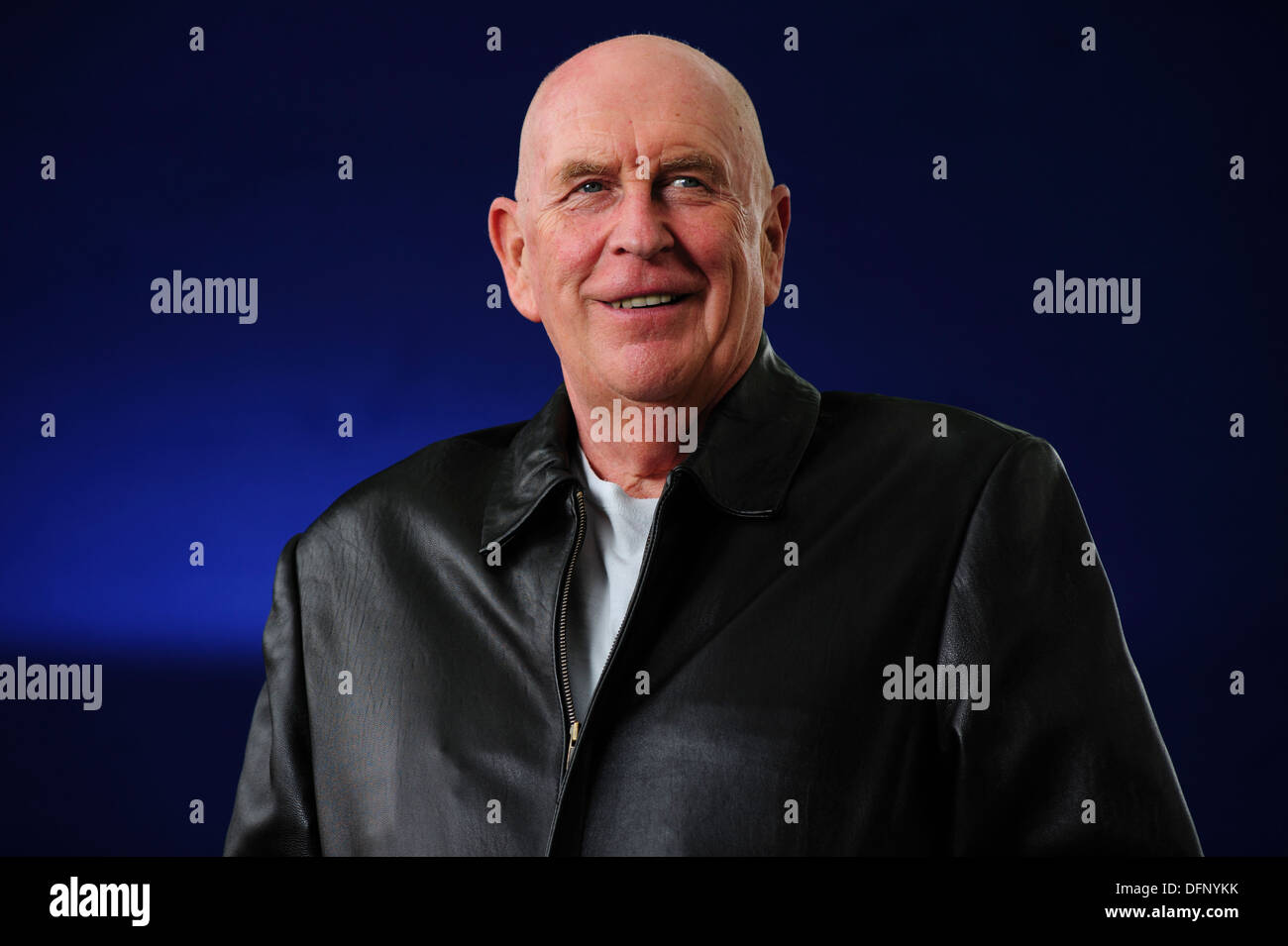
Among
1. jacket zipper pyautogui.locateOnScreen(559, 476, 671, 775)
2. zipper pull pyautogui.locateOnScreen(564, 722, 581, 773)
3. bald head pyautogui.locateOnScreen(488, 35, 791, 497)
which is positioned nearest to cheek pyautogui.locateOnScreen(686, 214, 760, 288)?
bald head pyautogui.locateOnScreen(488, 35, 791, 497)

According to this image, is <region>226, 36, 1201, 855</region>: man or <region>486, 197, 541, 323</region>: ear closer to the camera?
<region>226, 36, 1201, 855</region>: man

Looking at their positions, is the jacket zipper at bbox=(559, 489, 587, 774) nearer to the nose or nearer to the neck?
the neck

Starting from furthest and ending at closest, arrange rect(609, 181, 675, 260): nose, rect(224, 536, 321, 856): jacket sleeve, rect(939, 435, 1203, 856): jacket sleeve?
rect(224, 536, 321, 856): jacket sleeve → rect(609, 181, 675, 260): nose → rect(939, 435, 1203, 856): jacket sleeve

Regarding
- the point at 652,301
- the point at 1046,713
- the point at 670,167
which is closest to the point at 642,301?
the point at 652,301

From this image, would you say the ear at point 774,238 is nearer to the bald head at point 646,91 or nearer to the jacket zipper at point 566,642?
the bald head at point 646,91

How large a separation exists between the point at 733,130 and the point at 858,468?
1.22 feet

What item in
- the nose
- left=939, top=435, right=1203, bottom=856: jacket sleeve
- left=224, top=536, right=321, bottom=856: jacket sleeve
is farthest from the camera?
left=224, top=536, right=321, bottom=856: jacket sleeve

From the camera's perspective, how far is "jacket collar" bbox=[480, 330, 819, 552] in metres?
1.32

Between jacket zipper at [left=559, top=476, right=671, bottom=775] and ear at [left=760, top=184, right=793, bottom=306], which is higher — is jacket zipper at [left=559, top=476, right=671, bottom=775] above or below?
below

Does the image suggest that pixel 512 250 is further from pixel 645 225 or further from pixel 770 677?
pixel 770 677

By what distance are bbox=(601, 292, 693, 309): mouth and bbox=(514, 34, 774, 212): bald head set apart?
5.2 inches

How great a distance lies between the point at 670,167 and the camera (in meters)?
1.31

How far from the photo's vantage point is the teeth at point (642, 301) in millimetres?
1336

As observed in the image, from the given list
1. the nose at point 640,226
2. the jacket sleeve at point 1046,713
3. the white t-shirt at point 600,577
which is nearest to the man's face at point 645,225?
the nose at point 640,226
